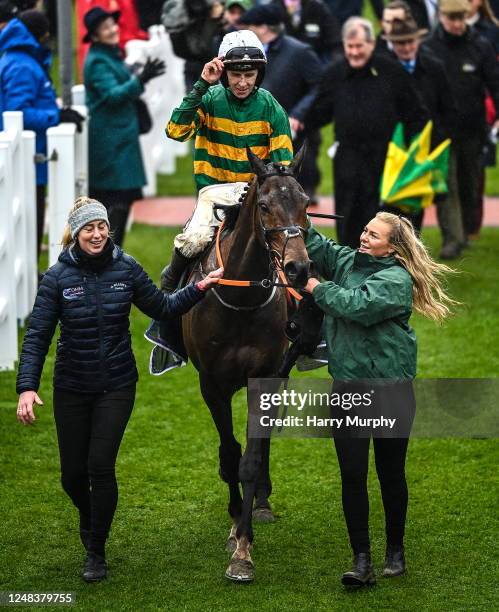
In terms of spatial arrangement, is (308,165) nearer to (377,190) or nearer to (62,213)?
(377,190)

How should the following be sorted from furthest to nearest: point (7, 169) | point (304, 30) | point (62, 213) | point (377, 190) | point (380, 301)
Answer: point (304, 30) → point (377, 190) → point (62, 213) → point (7, 169) → point (380, 301)

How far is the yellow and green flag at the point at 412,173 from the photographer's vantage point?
1216cm

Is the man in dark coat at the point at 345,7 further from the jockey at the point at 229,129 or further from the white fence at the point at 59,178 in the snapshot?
the jockey at the point at 229,129

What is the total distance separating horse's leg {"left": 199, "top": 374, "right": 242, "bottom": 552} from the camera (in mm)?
7410

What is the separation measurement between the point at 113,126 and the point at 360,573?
22.3ft

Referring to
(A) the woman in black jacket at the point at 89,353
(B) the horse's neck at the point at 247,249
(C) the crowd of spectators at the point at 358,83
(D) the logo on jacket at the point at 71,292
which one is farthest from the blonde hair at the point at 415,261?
(C) the crowd of spectators at the point at 358,83

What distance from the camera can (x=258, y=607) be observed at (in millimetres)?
6383

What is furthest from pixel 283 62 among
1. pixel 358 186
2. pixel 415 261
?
pixel 415 261

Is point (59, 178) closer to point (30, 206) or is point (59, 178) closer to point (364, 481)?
point (30, 206)

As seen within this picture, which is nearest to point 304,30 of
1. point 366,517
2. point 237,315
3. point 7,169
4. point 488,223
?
point 488,223

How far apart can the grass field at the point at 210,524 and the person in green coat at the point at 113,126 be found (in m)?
2.46

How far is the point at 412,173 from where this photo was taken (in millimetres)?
12258

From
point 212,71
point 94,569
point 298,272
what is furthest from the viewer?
point 212,71

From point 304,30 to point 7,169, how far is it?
19.5 ft
